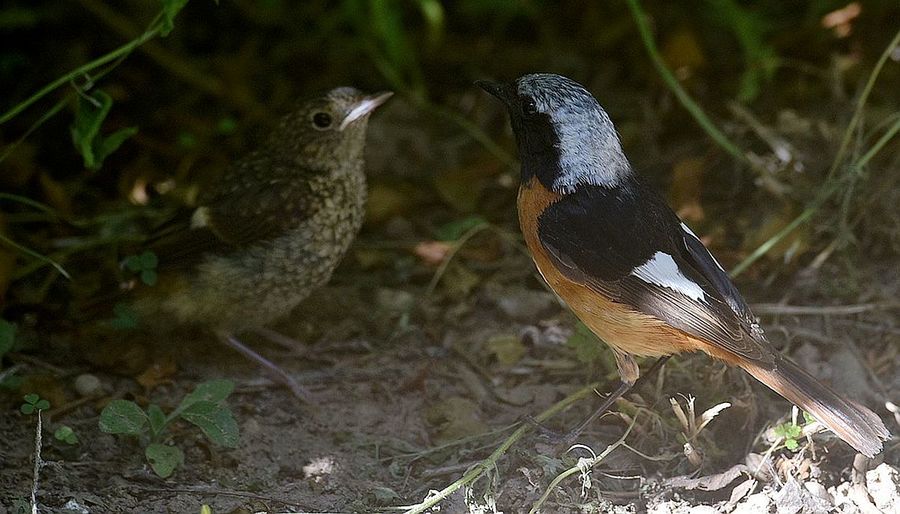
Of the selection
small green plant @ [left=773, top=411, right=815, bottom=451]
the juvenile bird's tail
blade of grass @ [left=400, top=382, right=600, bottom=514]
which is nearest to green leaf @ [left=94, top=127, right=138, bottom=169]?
blade of grass @ [left=400, top=382, right=600, bottom=514]

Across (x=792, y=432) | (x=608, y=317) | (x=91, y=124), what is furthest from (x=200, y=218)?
(x=792, y=432)

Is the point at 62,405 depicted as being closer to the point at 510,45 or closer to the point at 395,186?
the point at 395,186

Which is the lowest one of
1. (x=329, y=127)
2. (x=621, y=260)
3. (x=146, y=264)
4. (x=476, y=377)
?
(x=476, y=377)

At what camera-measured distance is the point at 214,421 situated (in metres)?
3.69

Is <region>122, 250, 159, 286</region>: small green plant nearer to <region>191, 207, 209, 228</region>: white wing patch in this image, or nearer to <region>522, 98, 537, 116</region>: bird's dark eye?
<region>191, 207, 209, 228</region>: white wing patch

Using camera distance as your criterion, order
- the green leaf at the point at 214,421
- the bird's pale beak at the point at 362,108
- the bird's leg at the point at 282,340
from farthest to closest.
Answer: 1. the bird's leg at the point at 282,340
2. the bird's pale beak at the point at 362,108
3. the green leaf at the point at 214,421

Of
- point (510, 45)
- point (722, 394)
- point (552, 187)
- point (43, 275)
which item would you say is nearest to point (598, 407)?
point (722, 394)

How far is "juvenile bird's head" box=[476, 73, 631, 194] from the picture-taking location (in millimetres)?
3932

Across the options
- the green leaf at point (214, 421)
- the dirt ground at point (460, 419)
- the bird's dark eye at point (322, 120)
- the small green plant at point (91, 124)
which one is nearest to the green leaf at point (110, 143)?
the small green plant at point (91, 124)

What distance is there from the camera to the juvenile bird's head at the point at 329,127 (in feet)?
14.9

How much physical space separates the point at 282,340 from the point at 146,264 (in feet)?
2.38

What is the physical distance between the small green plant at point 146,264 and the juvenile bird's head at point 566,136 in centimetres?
164

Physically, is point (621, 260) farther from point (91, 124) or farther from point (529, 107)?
point (91, 124)

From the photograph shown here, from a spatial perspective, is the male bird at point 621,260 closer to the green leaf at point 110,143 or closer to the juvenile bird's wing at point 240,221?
the juvenile bird's wing at point 240,221
